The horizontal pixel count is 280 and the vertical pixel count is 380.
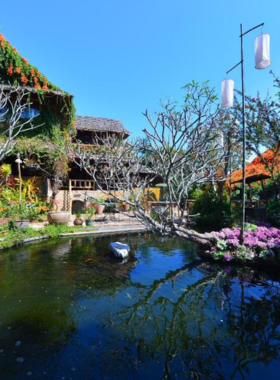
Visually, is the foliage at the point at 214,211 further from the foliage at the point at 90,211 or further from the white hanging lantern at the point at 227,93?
the white hanging lantern at the point at 227,93

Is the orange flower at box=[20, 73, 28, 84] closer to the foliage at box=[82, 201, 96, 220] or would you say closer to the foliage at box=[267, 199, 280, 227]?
the foliage at box=[82, 201, 96, 220]

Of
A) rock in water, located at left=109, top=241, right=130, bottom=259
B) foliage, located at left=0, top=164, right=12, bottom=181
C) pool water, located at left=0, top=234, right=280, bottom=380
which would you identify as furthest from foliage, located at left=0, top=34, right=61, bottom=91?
rock in water, located at left=109, top=241, right=130, bottom=259

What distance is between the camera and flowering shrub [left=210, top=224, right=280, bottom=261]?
6.89 meters

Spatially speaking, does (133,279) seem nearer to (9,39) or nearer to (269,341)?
(269,341)

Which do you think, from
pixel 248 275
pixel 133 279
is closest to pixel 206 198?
pixel 248 275

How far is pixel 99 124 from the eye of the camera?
21.5 metres

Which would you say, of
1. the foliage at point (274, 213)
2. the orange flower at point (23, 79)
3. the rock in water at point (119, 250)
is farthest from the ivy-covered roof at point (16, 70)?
the foliage at point (274, 213)

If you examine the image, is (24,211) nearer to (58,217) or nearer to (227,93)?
(58,217)

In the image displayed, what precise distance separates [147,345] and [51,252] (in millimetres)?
5576

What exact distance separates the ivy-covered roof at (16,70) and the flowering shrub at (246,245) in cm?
1368

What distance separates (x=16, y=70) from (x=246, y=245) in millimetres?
15288

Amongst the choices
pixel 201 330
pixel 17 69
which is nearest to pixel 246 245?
pixel 201 330

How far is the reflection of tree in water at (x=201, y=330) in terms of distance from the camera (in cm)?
315

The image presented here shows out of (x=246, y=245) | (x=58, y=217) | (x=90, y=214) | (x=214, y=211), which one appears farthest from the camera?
(x=90, y=214)
